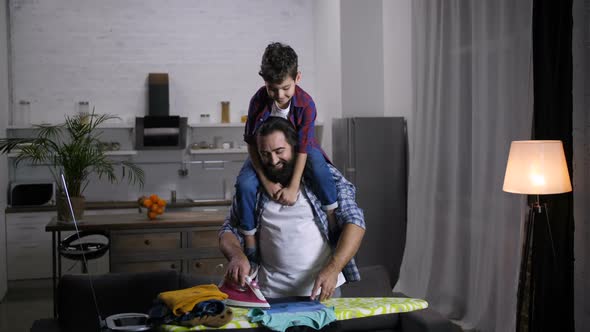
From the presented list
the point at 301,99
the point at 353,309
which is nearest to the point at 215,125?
the point at 301,99

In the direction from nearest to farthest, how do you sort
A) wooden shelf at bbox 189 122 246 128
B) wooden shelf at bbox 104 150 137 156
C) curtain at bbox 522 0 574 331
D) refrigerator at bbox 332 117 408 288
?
curtain at bbox 522 0 574 331
refrigerator at bbox 332 117 408 288
wooden shelf at bbox 104 150 137 156
wooden shelf at bbox 189 122 246 128

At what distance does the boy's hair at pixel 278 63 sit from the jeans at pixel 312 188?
0.28m

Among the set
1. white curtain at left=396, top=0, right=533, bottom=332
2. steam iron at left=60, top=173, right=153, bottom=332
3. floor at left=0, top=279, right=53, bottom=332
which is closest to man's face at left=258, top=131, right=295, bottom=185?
steam iron at left=60, top=173, right=153, bottom=332

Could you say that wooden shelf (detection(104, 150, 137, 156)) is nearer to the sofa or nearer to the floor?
the floor

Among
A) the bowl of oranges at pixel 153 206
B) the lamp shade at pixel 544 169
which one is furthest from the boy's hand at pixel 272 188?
the bowl of oranges at pixel 153 206

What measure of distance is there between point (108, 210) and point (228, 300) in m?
5.73

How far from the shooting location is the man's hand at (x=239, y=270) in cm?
218

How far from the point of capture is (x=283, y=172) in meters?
2.25

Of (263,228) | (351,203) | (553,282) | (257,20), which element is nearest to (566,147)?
(553,282)

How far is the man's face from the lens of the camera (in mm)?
2209

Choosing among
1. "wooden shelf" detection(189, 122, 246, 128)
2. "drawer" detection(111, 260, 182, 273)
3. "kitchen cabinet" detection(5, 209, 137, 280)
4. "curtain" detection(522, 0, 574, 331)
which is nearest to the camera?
"curtain" detection(522, 0, 574, 331)

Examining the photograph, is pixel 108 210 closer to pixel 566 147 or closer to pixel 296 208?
pixel 566 147

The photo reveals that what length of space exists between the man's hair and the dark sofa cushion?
1.48 meters

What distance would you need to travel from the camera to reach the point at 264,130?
7.24 ft
